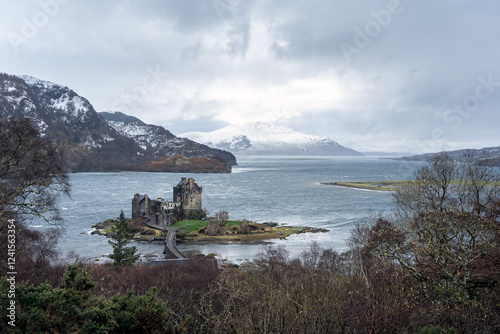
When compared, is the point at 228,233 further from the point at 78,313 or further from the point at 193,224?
the point at 78,313

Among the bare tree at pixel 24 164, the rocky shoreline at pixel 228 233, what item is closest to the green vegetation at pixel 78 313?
the bare tree at pixel 24 164

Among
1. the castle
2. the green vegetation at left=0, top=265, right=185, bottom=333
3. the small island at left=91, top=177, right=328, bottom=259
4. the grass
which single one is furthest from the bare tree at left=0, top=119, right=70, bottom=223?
the castle

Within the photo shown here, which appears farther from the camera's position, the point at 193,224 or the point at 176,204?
the point at 176,204

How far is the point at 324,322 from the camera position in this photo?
1009 cm

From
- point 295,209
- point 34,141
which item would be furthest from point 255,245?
point 34,141

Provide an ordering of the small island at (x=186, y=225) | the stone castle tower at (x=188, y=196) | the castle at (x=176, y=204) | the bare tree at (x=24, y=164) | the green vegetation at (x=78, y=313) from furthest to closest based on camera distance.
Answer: the stone castle tower at (x=188, y=196) → the castle at (x=176, y=204) → the small island at (x=186, y=225) → the bare tree at (x=24, y=164) → the green vegetation at (x=78, y=313)

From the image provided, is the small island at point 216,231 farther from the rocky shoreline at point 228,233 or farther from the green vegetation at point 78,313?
the green vegetation at point 78,313

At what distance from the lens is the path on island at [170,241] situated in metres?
42.2

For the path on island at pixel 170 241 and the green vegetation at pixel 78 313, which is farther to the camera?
the path on island at pixel 170 241

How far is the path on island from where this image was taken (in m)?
42.2

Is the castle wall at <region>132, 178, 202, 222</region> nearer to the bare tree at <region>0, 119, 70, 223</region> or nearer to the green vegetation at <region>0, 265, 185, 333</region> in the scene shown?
the bare tree at <region>0, 119, 70, 223</region>

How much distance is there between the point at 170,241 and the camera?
50.6 metres

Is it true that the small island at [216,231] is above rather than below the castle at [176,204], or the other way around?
below

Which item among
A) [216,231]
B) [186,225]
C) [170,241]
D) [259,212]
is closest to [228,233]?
[216,231]
